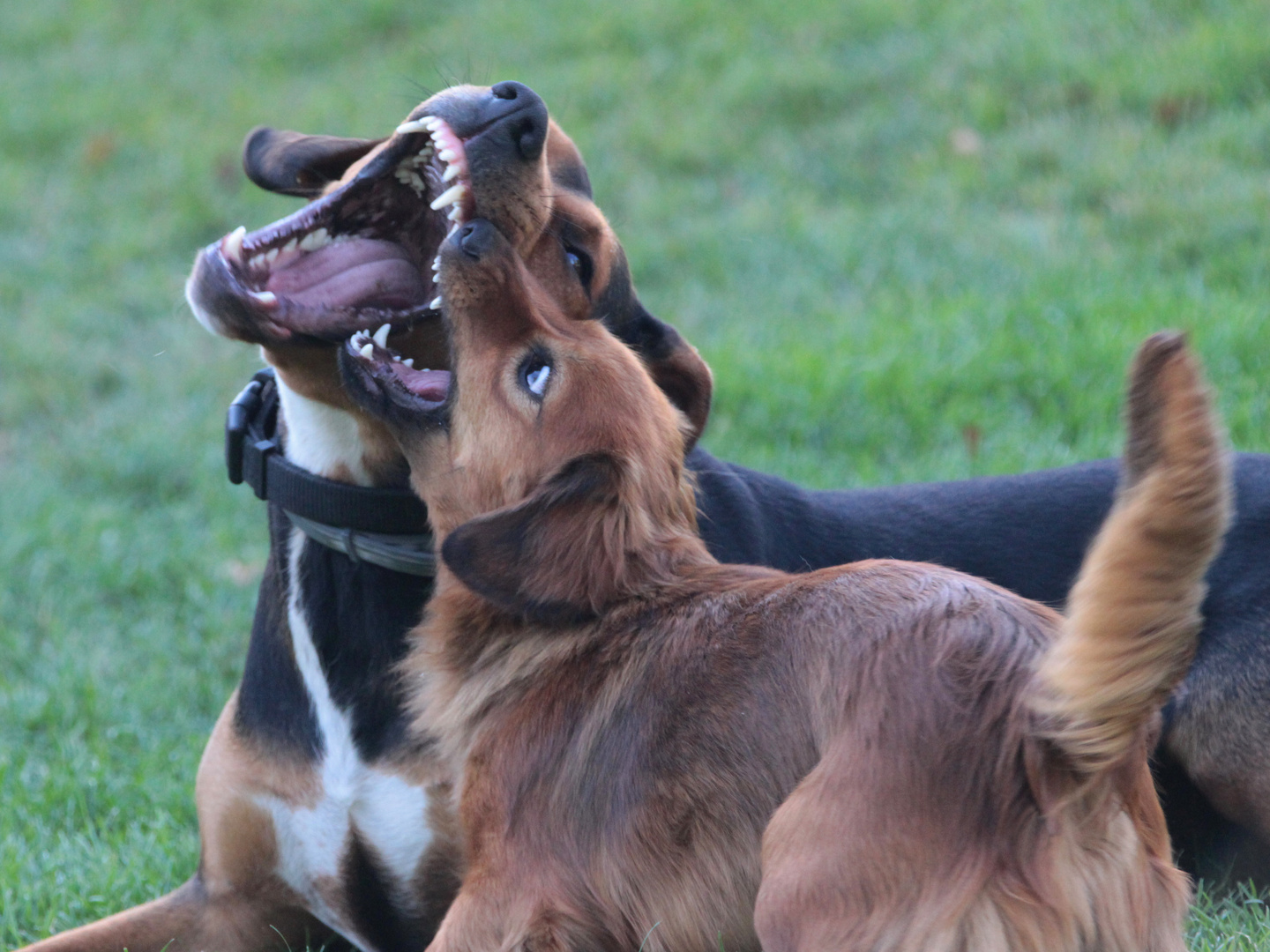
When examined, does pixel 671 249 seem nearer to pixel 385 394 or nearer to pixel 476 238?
pixel 476 238

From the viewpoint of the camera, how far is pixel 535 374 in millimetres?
3285

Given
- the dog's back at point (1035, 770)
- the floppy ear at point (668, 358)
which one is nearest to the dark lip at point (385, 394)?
the floppy ear at point (668, 358)

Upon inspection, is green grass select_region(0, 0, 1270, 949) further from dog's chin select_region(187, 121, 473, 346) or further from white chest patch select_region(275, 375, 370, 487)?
dog's chin select_region(187, 121, 473, 346)

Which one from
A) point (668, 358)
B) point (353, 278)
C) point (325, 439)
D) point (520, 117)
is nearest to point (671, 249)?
point (668, 358)

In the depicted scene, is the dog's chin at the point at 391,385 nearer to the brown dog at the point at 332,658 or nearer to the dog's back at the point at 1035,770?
the brown dog at the point at 332,658

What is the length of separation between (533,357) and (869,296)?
4.62 meters

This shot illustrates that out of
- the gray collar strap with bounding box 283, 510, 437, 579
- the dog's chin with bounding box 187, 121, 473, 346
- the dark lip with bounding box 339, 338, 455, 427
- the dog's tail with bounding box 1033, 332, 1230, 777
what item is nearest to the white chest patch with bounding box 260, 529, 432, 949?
the gray collar strap with bounding box 283, 510, 437, 579

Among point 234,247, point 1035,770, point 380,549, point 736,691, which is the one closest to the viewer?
point 1035,770

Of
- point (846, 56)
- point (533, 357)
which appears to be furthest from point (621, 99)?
point (533, 357)

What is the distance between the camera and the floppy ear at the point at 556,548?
2.99 meters

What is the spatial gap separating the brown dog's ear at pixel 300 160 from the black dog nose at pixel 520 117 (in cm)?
71

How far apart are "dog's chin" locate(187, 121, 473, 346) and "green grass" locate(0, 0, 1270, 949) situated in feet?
5.38

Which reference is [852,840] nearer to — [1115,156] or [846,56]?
[1115,156]

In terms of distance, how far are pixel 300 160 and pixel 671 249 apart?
4401mm
